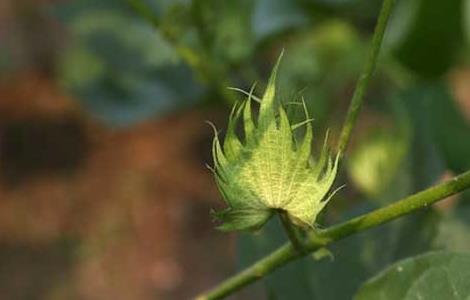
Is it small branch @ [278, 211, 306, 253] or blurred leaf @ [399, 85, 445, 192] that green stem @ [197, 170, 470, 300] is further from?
blurred leaf @ [399, 85, 445, 192]

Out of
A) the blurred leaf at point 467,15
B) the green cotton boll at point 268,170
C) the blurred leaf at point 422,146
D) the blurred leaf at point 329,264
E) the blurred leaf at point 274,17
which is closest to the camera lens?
the green cotton boll at point 268,170

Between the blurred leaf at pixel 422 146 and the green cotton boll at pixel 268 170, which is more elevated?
the green cotton boll at pixel 268 170

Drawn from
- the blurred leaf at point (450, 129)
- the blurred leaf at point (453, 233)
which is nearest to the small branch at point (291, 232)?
the blurred leaf at point (453, 233)

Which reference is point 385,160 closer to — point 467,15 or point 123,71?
point 467,15

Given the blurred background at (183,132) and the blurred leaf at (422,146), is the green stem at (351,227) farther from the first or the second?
the blurred leaf at (422,146)

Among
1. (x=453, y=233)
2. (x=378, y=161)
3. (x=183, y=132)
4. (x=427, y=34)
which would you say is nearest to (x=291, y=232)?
(x=453, y=233)

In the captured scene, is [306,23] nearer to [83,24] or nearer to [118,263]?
[83,24]
